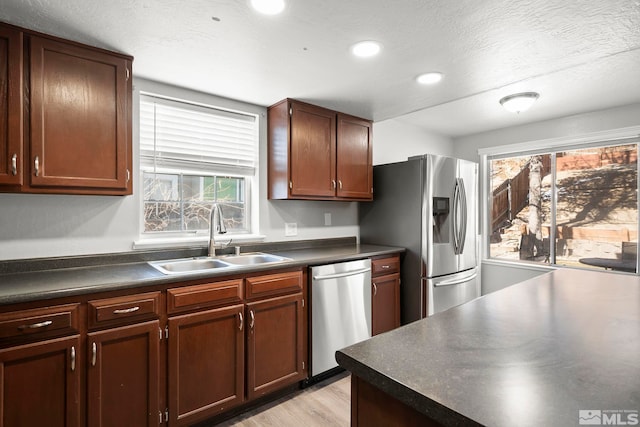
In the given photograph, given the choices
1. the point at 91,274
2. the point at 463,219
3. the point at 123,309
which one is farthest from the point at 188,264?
the point at 463,219

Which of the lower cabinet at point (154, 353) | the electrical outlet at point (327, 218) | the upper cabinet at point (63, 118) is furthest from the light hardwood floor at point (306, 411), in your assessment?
the upper cabinet at point (63, 118)

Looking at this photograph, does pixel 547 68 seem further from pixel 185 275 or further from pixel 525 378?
pixel 185 275

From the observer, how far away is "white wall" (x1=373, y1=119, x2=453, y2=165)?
3.82 m

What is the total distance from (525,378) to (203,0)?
1.78m

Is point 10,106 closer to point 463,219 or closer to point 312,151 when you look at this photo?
point 312,151

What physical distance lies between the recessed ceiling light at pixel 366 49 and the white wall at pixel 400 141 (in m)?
1.81

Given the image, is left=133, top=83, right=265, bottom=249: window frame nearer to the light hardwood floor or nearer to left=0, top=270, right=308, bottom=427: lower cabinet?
left=0, top=270, right=308, bottom=427: lower cabinet

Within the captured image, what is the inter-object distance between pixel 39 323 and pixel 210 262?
1.08m

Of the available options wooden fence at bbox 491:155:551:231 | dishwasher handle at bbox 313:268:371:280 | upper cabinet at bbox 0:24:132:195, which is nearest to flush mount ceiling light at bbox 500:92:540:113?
wooden fence at bbox 491:155:551:231

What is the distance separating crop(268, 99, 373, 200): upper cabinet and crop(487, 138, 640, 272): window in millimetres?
2253

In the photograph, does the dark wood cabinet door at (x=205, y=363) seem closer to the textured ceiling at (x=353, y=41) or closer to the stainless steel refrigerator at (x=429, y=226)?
the textured ceiling at (x=353, y=41)

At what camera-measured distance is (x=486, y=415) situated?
572mm

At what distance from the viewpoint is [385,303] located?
295 cm

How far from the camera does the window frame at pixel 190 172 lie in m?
2.30
